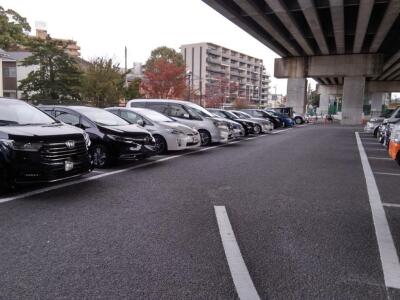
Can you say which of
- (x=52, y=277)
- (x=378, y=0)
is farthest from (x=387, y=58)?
(x=52, y=277)

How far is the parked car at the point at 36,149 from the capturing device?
5270mm

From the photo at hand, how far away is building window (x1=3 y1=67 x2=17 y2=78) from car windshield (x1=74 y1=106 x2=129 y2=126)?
110 ft

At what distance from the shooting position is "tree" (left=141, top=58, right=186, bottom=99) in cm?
4334

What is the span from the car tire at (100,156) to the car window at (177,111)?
552 centimetres

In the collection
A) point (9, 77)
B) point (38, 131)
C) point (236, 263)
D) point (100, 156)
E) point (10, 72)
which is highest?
point (10, 72)

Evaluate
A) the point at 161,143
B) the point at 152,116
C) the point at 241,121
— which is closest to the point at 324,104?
the point at 241,121

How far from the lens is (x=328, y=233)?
4.20 metres

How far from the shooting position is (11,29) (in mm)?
43188

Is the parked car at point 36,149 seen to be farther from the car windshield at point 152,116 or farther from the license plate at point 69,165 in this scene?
the car windshield at point 152,116

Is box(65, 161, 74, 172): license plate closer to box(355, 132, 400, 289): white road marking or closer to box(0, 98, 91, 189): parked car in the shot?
box(0, 98, 91, 189): parked car

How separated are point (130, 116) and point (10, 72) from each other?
1277 inches

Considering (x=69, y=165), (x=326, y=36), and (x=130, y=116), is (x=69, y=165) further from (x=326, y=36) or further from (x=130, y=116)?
(x=326, y=36)

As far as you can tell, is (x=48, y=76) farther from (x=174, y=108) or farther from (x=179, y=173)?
(x=179, y=173)

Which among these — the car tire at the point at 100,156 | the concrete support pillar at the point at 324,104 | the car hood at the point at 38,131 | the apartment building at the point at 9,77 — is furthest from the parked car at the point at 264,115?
the concrete support pillar at the point at 324,104
